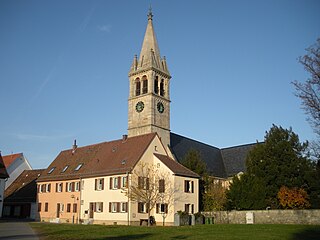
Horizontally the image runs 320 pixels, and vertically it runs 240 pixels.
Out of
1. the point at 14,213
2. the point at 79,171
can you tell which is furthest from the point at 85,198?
the point at 14,213

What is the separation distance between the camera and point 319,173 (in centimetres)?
4281

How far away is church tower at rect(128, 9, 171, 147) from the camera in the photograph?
2228 inches

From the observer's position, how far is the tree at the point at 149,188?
133 ft

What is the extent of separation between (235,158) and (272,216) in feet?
90.6

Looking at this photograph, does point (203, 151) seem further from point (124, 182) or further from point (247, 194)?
point (124, 182)

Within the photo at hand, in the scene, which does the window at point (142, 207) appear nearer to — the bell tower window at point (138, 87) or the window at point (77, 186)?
the window at point (77, 186)

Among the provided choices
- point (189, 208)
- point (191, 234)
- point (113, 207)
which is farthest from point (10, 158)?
point (191, 234)

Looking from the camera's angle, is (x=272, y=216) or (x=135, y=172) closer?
(x=272, y=216)

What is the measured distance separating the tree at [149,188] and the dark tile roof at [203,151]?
10.9m

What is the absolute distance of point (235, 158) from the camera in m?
66.6

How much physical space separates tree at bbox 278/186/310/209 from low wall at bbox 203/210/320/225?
374 centimetres

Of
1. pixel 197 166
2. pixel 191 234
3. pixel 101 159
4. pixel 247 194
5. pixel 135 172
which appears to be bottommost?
pixel 191 234

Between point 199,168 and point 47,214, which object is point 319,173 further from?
point 47,214

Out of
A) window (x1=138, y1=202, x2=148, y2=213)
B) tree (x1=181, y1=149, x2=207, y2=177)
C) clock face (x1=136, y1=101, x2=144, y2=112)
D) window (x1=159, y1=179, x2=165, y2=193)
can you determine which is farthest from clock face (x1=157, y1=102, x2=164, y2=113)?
window (x1=138, y1=202, x2=148, y2=213)
